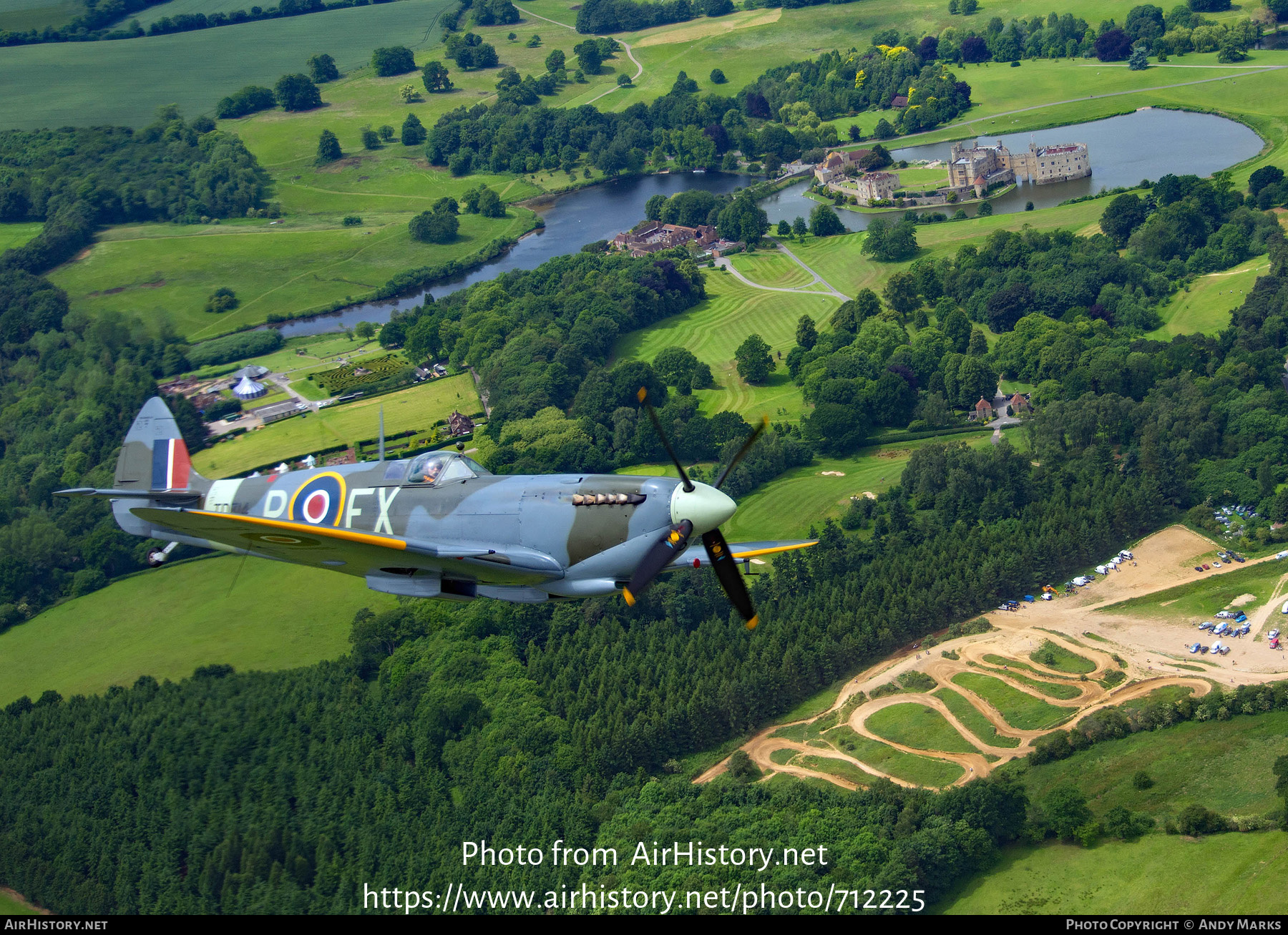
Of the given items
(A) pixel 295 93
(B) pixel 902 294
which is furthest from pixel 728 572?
(A) pixel 295 93

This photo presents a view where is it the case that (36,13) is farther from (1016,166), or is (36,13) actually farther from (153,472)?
(153,472)

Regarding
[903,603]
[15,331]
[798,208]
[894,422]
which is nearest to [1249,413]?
[894,422]

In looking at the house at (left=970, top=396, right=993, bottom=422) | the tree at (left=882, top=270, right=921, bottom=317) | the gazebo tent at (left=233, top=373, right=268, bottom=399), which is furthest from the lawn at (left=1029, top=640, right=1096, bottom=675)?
the gazebo tent at (left=233, top=373, right=268, bottom=399)

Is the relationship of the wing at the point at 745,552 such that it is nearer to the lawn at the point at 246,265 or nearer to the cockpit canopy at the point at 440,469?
the cockpit canopy at the point at 440,469

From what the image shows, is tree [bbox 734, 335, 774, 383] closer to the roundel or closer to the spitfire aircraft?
the spitfire aircraft

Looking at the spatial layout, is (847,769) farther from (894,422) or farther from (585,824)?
(894,422)
